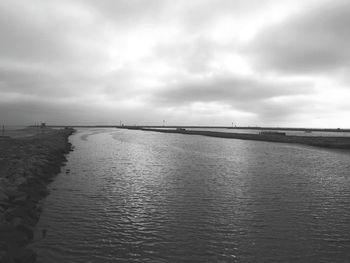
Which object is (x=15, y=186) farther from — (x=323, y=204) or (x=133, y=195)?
(x=323, y=204)

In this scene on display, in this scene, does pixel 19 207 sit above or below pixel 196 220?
above

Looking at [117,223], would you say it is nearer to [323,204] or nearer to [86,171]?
[323,204]

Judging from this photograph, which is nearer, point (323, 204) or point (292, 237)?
point (292, 237)

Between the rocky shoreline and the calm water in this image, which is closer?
the rocky shoreline

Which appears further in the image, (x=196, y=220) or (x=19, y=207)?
(x=196, y=220)

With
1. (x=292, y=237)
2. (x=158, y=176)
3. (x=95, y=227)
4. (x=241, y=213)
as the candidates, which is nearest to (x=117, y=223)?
(x=95, y=227)

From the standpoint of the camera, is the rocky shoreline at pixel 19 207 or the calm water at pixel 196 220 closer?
the rocky shoreline at pixel 19 207

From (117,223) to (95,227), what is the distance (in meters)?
0.88

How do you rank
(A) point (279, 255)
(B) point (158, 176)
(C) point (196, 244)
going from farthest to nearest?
(B) point (158, 176) → (C) point (196, 244) → (A) point (279, 255)

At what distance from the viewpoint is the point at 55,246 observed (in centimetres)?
812

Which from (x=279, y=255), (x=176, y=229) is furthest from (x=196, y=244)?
(x=279, y=255)

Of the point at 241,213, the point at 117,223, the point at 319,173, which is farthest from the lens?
the point at 319,173

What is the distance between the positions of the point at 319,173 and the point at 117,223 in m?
18.8

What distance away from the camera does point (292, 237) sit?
8.95 meters
